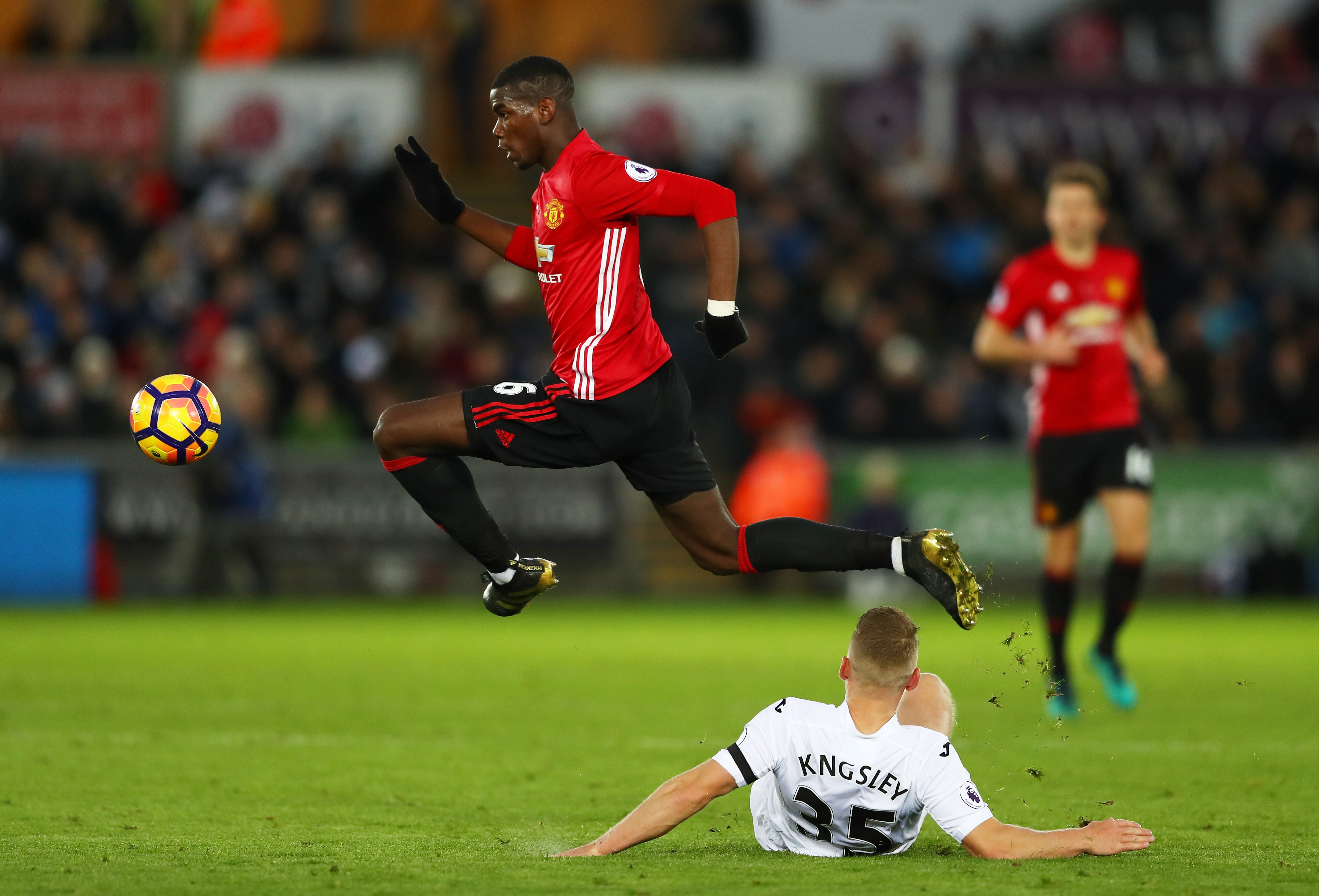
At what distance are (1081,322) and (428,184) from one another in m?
3.87

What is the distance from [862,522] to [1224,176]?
6887 millimetres

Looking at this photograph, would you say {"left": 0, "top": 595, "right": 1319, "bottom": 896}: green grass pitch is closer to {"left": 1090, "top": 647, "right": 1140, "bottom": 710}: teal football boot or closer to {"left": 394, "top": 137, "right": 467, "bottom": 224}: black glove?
{"left": 1090, "top": 647, "right": 1140, "bottom": 710}: teal football boot

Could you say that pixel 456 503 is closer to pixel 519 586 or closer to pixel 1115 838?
pixel 519 586

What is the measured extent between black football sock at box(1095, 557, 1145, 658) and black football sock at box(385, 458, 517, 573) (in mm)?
3826

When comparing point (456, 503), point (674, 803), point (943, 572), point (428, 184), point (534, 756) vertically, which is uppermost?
point (428, 184)

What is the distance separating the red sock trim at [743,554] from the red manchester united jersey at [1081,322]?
10.4 feet

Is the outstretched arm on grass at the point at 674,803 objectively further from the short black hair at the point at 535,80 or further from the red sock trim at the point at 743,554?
the short black hair at the point at 535,80

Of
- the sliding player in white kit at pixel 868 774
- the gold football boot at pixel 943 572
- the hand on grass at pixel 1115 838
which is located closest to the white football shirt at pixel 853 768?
the sliding player in white kit at pixel 868 774

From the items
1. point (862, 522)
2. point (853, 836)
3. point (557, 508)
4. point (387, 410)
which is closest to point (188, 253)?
point (557, 508)

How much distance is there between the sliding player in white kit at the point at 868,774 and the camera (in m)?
5.14

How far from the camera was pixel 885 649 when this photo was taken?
16.7ft

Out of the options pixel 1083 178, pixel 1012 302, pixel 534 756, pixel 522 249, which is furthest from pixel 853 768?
pixel 1083 178

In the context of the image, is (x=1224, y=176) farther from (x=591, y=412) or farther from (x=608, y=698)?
(x=591, y=412)

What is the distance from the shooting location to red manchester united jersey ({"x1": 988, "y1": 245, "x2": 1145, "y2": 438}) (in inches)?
364
